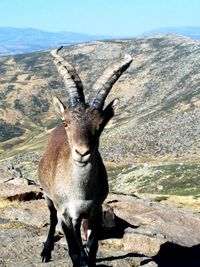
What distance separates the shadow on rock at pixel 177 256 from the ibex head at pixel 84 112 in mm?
7918

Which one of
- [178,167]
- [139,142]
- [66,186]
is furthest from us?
[139,142]

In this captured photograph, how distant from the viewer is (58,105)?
40.1 ft

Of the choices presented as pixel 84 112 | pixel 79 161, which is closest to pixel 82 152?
pixel 79 161

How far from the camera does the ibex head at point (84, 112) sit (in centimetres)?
1087

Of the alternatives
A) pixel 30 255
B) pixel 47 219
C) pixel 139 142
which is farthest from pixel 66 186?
pixel 139 142

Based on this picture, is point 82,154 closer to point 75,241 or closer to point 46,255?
point 75,241

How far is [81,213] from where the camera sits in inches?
508

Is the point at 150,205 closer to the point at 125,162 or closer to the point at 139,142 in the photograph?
the point at 125,162

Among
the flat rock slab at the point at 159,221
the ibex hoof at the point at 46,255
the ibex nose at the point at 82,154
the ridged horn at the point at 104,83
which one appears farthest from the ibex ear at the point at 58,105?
the flat rock slab at the point at 159,221

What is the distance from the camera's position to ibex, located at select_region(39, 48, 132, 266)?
36.6 ft

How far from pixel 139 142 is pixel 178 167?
47.1 m

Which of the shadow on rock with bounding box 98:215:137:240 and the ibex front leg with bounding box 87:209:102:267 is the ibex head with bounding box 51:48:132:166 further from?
the shadow on rock with bounding box 98:215:137:240

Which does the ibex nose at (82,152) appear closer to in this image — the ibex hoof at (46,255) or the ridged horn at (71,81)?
the ridged horn at (71,81)

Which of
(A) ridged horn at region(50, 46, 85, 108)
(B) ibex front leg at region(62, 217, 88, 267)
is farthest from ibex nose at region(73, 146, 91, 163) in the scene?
(B) ibex front leg at region(62, 217, 88, 267)
